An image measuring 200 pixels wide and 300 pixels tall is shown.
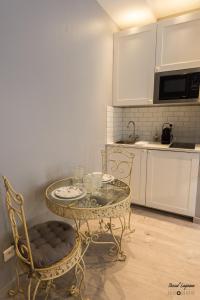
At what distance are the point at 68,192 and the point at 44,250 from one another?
44 centimetres

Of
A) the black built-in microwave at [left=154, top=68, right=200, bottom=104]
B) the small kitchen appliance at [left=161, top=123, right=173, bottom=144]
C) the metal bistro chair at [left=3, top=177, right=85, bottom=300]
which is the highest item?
the black built-in microwave at [left=154, top=68, right=200, bottom=104]

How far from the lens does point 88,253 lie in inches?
73.4

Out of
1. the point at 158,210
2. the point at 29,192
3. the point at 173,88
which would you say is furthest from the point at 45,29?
the point at 158,210

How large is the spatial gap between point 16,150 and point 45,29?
105 cm

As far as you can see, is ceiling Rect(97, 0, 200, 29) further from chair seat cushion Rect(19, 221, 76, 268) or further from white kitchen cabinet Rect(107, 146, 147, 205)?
chair seat cushion Rect(19, 221, 76, 268)

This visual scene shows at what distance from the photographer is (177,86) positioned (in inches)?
95.0

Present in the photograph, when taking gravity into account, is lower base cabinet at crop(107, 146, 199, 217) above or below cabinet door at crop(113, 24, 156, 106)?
below

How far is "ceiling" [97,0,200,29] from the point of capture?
7.53ft

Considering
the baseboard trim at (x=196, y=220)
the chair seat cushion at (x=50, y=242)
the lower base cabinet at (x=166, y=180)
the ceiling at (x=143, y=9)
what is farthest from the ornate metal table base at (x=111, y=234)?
the ceiling at (x=143, y=9)

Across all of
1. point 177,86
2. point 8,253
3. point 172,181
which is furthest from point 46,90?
point 172,181

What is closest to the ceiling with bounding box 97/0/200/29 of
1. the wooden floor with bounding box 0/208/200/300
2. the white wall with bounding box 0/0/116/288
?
the white wall with bounding box 0/0/116/288

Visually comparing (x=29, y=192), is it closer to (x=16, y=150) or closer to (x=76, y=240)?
(x=16, y=150)

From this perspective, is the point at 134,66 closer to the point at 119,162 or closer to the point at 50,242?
the point at 119,162

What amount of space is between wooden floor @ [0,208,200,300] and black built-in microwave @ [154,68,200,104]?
60.3 inches
